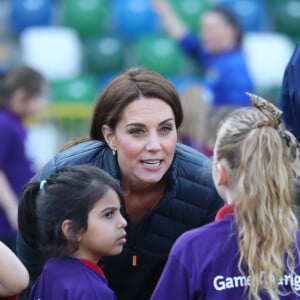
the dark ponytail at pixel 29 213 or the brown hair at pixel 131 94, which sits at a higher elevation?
the brown hair at pixel 131 94

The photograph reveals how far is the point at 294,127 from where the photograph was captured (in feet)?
13.2

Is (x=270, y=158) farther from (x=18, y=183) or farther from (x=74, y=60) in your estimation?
(x=74, y=60)

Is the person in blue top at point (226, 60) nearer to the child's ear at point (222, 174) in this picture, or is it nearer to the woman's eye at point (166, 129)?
the woman's eye at point (166, 129)

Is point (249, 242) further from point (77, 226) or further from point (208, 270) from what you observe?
point (77, 226)

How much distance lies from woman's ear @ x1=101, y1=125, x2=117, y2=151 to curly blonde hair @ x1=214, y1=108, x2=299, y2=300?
851mm

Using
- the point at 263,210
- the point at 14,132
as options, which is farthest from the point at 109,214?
the point at 14,132

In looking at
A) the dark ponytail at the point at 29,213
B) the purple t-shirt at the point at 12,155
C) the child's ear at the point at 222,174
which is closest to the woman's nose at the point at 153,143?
the dark ponytail at the point at 29,213

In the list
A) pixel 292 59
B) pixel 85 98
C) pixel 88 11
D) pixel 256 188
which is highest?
pixel 88 11

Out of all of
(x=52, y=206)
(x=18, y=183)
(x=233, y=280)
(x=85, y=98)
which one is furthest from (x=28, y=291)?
(x=85, y=98)

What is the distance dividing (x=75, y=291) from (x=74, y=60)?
842cm

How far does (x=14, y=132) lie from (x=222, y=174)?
11.8 feet

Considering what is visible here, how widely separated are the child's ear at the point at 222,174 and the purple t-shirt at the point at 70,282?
561 mm

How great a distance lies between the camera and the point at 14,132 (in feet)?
21.7

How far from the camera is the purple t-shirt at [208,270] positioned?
3.13m
